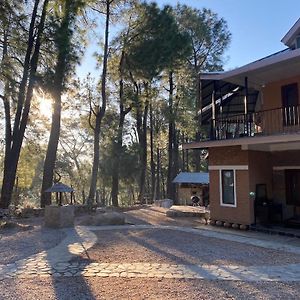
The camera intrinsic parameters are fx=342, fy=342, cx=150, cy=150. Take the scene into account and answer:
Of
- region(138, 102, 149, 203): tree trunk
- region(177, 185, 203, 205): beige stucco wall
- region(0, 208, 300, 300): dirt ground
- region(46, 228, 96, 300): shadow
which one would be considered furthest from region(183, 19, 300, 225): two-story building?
region(177, 185, 203, 205): beige stucco wall

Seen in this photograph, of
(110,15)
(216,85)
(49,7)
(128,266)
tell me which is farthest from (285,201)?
(110,15)

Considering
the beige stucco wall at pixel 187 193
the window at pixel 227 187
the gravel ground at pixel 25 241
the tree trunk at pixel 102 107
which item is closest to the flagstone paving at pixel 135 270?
the gravel ground at pixel 25 241

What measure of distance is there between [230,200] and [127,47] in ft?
45.3

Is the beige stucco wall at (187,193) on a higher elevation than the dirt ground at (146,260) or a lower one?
higher

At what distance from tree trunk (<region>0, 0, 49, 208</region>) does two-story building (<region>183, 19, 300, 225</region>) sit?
7829 mm

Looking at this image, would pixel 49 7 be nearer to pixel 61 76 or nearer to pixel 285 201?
pixel 61 76

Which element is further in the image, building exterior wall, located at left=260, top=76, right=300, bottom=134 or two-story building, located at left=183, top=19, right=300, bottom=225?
building exterior wall, located at left=260, top=76, right=300, bottom=134

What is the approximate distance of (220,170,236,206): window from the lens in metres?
12.5

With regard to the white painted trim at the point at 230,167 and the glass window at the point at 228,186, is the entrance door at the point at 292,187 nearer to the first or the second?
the white painted trim at the point at 230,167

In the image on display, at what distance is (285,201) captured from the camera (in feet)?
41.8

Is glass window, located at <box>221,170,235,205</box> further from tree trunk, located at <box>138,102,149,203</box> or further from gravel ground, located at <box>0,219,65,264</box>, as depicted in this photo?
tree trunk, located at <box>138,102,149,203</box>

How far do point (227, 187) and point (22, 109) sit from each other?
394 inches

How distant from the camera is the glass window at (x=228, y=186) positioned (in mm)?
12531

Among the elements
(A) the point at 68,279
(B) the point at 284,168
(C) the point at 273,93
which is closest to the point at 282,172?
(B) the point at 284,168
